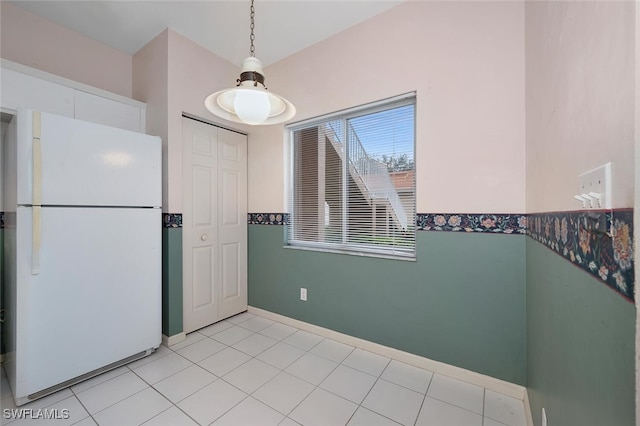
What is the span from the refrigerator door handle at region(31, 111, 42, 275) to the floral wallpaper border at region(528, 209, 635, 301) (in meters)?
2.40

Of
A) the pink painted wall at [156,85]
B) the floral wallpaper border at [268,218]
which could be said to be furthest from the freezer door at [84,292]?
the floral wallpaper border at [268,218]

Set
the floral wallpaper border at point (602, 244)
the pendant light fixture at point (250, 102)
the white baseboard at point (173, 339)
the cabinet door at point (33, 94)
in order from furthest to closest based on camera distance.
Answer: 1. the white baseboard at point (173, 339)
2. the cabinet door at point (33, 94)
3. the pendant light fixture at point (250, 102)
4. the floral wallpaper border at point (602, 244)

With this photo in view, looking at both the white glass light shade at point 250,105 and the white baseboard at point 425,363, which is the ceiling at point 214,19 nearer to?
the white glass light shade at point 250,105

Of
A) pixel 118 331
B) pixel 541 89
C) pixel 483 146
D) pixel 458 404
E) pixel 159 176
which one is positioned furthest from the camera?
pixel 159 176

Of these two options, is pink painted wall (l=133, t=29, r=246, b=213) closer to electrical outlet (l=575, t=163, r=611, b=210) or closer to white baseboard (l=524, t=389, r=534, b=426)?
electrical outlet (l=575, t=163, r=611, b=210)

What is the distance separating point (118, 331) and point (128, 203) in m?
0.93

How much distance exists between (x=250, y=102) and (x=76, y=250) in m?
1.49

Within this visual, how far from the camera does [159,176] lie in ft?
6.80

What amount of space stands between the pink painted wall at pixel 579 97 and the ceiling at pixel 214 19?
1.39 meters

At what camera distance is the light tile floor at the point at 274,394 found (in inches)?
56.2

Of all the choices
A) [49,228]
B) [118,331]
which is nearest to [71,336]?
[118,331]

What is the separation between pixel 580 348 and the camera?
650 millimetres

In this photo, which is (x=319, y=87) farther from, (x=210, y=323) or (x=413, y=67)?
(x=210, y=323)

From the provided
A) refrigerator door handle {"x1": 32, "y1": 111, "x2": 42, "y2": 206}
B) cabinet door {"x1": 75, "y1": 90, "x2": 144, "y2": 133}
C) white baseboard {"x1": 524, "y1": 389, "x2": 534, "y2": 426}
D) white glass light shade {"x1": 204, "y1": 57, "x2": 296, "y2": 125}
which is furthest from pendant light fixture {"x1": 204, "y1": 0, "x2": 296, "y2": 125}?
white baseboard {"x1": 524, "y1": 389, "x2": 534, "y2": 426}
